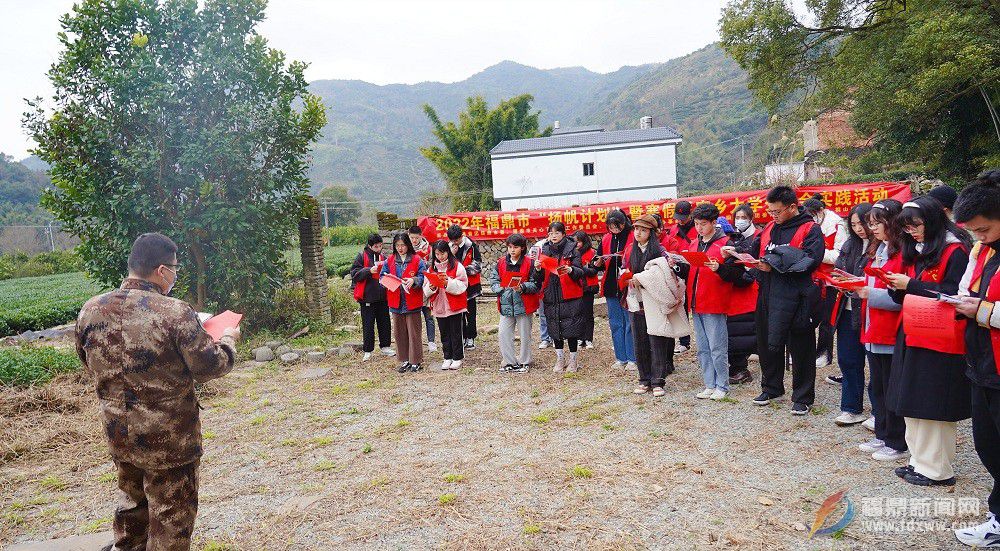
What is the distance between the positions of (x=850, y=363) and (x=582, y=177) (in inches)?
1341

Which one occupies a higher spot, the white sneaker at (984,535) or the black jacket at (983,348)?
the black jacket at (983,348)

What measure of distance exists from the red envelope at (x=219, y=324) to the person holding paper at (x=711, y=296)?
4.23 meters

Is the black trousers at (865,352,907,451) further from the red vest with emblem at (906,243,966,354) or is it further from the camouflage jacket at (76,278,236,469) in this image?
the camouflage jacket at (76,278,236,469)

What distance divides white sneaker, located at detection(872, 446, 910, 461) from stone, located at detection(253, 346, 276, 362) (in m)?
8.25

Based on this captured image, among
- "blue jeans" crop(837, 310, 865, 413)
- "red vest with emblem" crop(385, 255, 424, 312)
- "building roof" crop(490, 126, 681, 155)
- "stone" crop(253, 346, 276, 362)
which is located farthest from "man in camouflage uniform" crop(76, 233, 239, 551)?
"building roof" crop(490, 126, 681, 155)

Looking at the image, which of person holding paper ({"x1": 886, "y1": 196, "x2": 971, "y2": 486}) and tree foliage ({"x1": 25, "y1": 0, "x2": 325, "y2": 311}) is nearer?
person holding paper ({"x1": 886, "y1": 196, "x2": 971, "y2": 486})

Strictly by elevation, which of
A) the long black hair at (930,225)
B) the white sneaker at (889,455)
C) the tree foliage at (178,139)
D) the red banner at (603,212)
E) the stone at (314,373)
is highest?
the tree foliage at (178,139)

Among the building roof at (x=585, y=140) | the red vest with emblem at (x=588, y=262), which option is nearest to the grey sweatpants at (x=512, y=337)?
the red vest with emblem at (x=588, y=262)

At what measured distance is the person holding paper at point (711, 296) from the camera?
6031 mm

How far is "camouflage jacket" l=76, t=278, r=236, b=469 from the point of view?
310cm

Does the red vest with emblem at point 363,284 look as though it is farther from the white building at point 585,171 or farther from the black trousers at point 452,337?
the white building at point 585,171

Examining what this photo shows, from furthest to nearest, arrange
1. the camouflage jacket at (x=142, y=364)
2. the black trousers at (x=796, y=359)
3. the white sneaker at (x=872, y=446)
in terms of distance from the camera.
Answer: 1. the black trousers at (x=796, y=359)
2. the white sneaker at (x=872, y=446)
3. the camouflage jacket at (x=142, y=364)

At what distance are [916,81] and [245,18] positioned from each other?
14.2 meters

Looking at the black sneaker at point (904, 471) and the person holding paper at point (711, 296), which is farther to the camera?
the person holding paper at point (711, 296)
